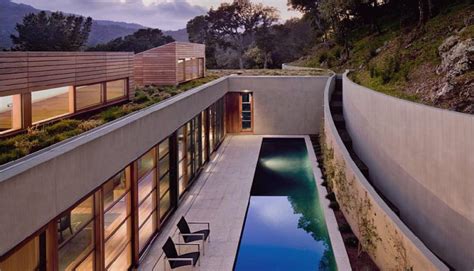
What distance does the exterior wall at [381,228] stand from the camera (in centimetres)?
725

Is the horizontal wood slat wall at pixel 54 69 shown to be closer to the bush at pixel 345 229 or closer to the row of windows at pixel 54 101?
the row of windows at pixel 54 101

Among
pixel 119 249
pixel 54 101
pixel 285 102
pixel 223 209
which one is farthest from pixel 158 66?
pixel 119 249

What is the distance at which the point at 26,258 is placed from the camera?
5590 mm

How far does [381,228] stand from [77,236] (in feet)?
18.2

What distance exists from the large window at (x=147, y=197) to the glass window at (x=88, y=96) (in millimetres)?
1922

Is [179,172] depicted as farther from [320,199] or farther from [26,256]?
[26,256]

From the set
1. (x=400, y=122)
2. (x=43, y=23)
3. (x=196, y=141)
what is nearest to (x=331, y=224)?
(x=400, y=122)

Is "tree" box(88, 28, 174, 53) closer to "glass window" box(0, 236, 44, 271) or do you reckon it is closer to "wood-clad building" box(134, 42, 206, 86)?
"wood-clad building" box(134, 42, 206, 86)

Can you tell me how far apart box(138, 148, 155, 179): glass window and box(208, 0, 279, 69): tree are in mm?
52411

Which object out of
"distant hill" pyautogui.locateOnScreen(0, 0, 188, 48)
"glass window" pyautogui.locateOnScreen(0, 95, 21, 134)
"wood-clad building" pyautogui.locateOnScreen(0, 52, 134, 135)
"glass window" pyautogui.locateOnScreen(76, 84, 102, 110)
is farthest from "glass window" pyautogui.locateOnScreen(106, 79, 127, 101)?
"distant hill" pyautogui.locateOnScreen(0, 0, 188, 48)

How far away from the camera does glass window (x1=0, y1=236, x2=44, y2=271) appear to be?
519 cm

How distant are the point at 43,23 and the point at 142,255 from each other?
110 feet

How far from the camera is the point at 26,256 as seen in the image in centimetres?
559

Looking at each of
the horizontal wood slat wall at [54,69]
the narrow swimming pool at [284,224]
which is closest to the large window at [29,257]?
the horizontal wood slat wall at [54,69]
